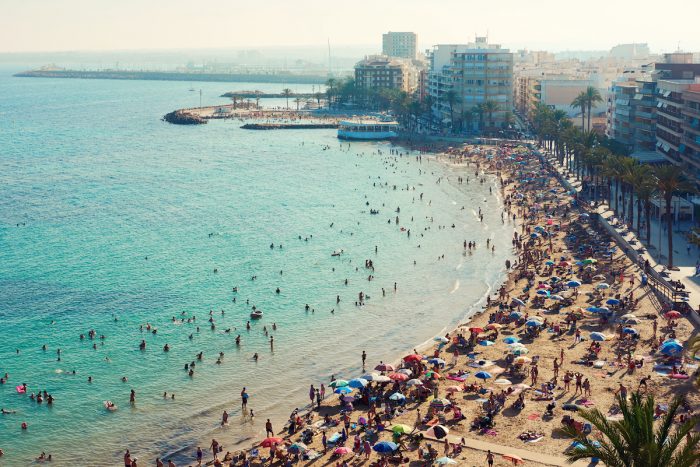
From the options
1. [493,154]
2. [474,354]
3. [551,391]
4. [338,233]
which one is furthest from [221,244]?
[493,154]

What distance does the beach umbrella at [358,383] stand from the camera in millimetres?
46781

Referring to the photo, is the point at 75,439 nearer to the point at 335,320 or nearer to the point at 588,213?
the point at 335,320

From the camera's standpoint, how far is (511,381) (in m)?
48.4

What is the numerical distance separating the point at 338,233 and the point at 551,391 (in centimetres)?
4700

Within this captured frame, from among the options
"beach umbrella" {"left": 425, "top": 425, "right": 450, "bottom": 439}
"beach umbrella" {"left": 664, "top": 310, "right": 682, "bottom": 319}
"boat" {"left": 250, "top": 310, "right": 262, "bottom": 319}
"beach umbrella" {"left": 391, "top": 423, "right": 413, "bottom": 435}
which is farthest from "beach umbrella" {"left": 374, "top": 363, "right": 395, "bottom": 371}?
"beach umbrella" {"left": 664, "top": 310, "right": 682, "bottom": 319}

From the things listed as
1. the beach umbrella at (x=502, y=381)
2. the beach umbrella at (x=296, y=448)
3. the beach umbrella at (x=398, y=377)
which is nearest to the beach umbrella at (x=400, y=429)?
the beach umbrella at (x=296, y=448)

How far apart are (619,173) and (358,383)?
150ft

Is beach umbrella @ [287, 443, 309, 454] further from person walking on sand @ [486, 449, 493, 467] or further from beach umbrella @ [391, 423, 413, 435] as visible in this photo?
person walking on sand @ [486, 449, 493, 467]

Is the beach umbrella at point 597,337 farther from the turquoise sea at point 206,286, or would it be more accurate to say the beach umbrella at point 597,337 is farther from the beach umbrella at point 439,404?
the beach umbrella at point 439,404

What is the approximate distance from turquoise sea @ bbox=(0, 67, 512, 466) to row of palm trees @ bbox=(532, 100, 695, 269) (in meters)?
13.0

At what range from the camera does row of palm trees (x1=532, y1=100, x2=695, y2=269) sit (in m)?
69.0

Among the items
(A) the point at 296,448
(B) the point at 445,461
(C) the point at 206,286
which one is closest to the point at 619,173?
(C) the point at 206,286

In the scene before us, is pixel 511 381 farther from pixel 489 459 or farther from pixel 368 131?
pixel 368 131

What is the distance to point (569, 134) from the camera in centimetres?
11500
